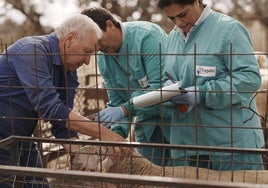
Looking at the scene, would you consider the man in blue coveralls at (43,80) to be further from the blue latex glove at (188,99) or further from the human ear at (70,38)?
the blue latex glove at (188,99)

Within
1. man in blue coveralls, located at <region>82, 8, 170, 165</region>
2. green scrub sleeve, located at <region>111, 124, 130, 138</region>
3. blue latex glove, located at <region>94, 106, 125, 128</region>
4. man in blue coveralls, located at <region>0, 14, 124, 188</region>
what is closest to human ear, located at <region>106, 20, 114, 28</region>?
man in blue coveralls, located at <region>82, 8, 170, 165</region>

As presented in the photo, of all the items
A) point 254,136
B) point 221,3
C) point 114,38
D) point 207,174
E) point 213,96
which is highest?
point 221,3

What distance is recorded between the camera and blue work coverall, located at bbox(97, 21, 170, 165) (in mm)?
2742

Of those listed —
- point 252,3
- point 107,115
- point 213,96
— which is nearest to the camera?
point 213,96

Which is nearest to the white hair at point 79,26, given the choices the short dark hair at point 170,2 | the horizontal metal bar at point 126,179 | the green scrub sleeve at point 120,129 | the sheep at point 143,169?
the short dark hair at point 170,2

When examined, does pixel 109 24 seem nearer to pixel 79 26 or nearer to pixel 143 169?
pixel 79 26

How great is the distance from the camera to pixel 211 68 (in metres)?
2.29

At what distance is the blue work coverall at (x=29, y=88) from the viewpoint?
87.4 inches

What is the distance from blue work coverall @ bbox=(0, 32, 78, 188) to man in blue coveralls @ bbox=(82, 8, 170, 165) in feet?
1.18

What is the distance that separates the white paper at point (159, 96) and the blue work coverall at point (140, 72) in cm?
37

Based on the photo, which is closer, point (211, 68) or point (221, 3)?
point (211, 68)

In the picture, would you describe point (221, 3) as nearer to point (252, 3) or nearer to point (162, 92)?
point (252, 3)

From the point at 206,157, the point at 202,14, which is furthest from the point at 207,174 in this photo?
the point at 202,14

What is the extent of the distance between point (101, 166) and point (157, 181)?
3.45ft
